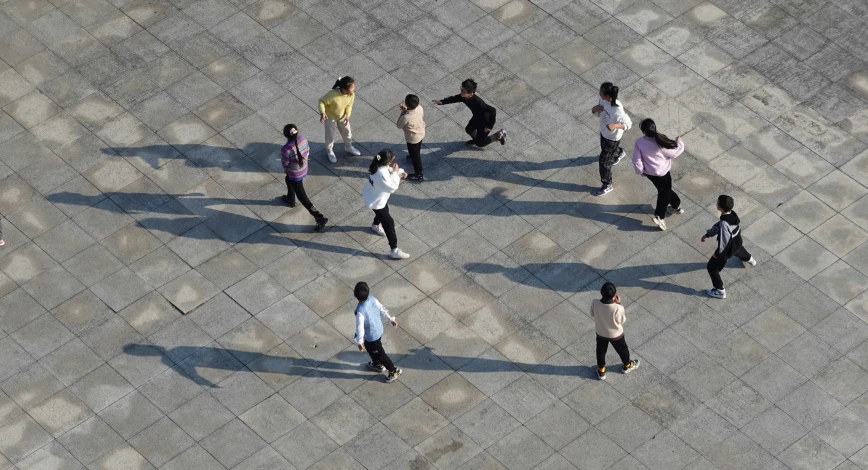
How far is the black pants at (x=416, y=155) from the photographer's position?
18922mm

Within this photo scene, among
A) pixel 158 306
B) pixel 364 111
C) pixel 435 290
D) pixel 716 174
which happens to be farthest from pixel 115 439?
pixel 716 174

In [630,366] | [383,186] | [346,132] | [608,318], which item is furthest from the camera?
[346,132]

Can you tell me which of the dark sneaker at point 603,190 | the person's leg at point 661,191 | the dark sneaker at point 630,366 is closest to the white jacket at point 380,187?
the dark sneaker at point 603,190

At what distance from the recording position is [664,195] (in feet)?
60.4

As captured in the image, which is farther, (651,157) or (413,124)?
(413,124)

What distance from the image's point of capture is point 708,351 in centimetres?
1730

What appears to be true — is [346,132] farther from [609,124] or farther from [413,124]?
[609,124]

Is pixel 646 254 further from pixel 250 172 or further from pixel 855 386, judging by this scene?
pixel 250 172

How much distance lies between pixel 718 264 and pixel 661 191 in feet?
4.75

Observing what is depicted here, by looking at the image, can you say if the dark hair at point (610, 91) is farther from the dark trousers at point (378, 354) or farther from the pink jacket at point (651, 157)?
the dark trousers at point (378, 354)

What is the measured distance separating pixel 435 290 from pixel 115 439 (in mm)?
4608

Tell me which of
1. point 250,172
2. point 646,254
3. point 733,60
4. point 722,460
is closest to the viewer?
point 722,460

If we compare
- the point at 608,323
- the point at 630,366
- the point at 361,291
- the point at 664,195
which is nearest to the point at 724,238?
the point at 664,195

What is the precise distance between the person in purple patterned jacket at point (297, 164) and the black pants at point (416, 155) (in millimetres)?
1483
